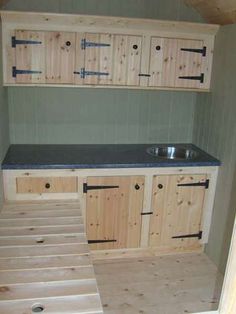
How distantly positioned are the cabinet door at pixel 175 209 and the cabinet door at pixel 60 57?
3.79 feet

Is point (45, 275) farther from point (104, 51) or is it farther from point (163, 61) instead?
point (163, 61)

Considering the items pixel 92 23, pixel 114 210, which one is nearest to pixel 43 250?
pixel 114 210

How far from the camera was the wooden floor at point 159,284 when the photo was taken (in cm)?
243

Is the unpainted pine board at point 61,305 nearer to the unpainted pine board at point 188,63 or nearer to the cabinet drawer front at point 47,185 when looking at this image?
the cabinet drawer front at point 47,185

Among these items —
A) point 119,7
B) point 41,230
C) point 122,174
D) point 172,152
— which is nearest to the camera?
point 41,230

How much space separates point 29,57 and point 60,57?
247mm

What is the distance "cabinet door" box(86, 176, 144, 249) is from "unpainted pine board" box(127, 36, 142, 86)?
84 centimetres

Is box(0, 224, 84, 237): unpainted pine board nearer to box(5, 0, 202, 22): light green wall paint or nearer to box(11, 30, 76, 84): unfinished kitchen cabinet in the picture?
box(11, 30, 76, 84): unfinished kitchen cabinet

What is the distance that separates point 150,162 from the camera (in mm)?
2812

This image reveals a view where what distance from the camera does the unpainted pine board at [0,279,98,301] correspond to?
1544mm

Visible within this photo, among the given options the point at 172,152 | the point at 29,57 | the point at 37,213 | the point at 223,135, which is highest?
the point at 29,57

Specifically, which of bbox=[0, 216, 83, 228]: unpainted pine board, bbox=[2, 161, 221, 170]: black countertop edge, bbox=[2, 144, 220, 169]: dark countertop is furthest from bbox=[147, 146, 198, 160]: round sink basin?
bbox=[0, 216, 83, 228]: unpainted pine board

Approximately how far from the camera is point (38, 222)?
91.3 inches

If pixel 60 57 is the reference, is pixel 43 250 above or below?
below
